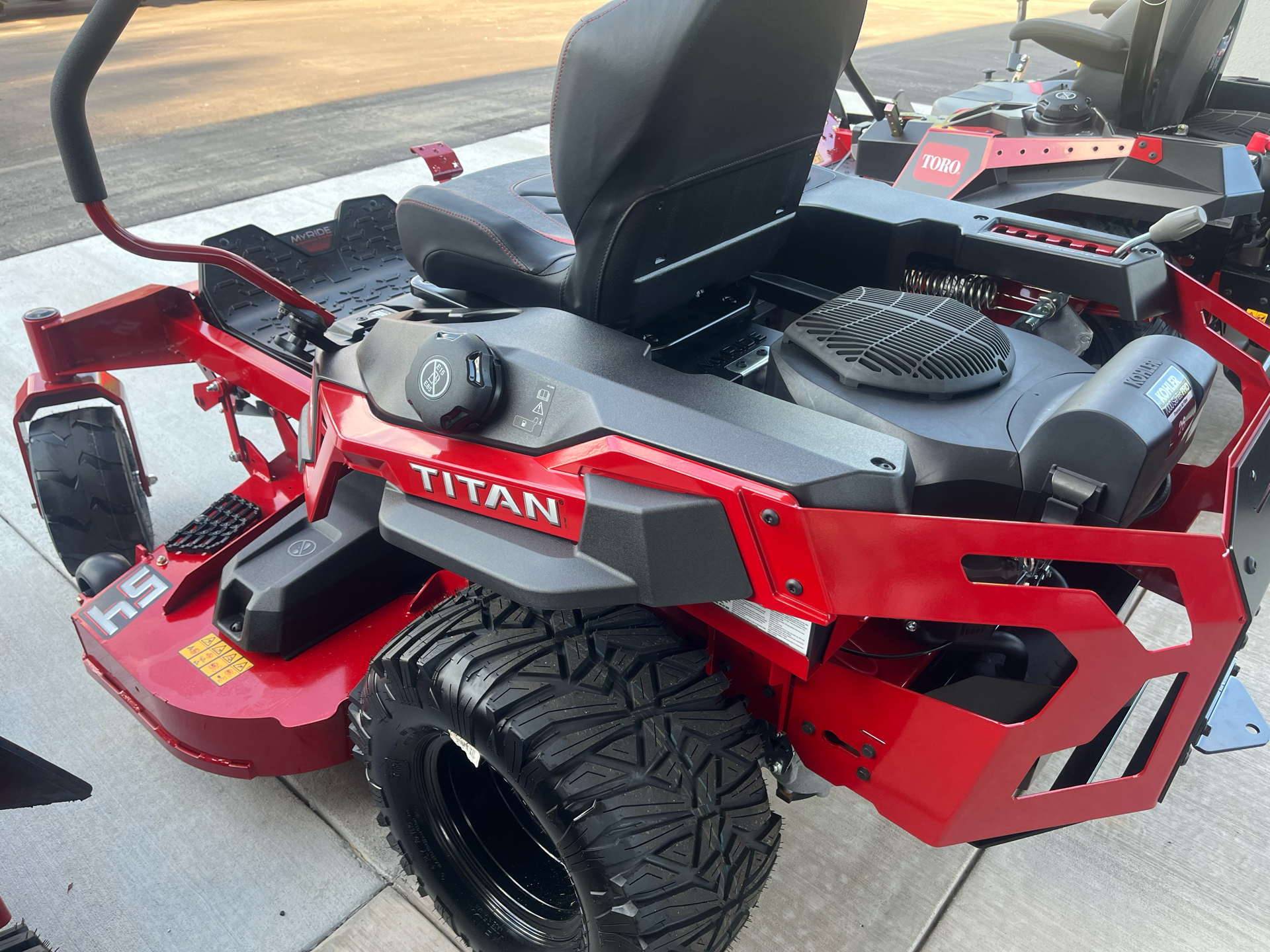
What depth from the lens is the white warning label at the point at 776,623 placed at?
1280 millimetres

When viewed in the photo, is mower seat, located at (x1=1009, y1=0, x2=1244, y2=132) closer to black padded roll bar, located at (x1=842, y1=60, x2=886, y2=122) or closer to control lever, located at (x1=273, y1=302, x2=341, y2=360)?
black padded roll bar, located at (x1=842, y1=60, x2=886, y2=122)

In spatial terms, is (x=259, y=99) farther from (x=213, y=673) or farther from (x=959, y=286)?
(x=959, y=286)

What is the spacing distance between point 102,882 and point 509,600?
106 cm

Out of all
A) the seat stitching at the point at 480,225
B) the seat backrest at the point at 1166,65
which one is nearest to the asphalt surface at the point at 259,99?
the seat stitching at the point at 480,225

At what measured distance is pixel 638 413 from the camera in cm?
131

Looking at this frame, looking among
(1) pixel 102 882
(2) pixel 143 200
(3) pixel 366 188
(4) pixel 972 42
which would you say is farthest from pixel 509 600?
(4) pixel 972 42

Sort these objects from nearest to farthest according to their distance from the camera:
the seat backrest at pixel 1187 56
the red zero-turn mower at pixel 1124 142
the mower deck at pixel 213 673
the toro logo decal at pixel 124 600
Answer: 1. the mower deck at pixel 213 673
2. the toro logo decal at pixel 124 600
3. the red zero-turn mower at pixel 1124 142
4. the seat backrest at pixel 1187 56

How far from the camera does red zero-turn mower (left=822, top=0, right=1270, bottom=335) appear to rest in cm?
299

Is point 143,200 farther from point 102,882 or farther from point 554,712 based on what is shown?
point 554,712

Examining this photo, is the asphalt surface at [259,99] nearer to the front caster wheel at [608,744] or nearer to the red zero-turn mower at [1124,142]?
the red zero-turn mower at [1124,142]

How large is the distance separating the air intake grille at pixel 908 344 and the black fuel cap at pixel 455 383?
19.3 inches

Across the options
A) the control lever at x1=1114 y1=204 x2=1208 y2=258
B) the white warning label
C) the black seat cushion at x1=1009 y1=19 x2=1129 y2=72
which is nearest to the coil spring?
the control lever at x1=1114 y1=204 x2=1208 y2=258

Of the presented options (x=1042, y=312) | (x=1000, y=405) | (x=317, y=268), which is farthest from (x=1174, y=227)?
(x=317, y=268)

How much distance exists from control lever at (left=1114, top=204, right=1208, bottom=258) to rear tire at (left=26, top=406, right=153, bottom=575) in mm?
2444
